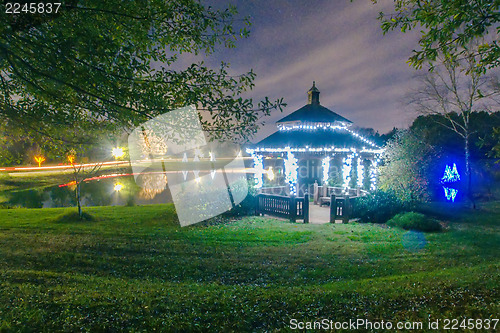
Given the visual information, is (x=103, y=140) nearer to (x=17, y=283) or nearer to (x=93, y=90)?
(x=93, y=90)

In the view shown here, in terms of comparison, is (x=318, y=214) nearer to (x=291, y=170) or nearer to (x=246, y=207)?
(x=291, y=170)

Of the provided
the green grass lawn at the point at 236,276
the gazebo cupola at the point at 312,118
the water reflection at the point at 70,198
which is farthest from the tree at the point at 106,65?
the water reflection at the point at 70,198

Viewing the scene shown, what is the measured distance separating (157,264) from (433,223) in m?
10.9

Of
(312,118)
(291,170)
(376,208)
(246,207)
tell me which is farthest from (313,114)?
(246,207)

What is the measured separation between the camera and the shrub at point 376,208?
13.4 meters

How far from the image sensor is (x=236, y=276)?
659cm

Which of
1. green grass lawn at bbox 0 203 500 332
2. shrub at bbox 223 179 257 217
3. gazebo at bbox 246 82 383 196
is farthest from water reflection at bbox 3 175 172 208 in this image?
green grass lawn at bbox 0 203 500 332

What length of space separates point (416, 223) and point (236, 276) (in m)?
8.84

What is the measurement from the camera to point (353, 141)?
1744cm

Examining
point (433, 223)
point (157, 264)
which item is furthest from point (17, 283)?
point (433, 223)

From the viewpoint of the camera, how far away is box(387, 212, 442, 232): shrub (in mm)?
11195

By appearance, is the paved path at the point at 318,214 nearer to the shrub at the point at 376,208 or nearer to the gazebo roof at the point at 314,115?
the shrub at the point at 376,208

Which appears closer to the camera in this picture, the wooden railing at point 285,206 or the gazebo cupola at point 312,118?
the wooden railing at point 285,206

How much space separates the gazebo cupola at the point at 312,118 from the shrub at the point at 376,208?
7.07 m
